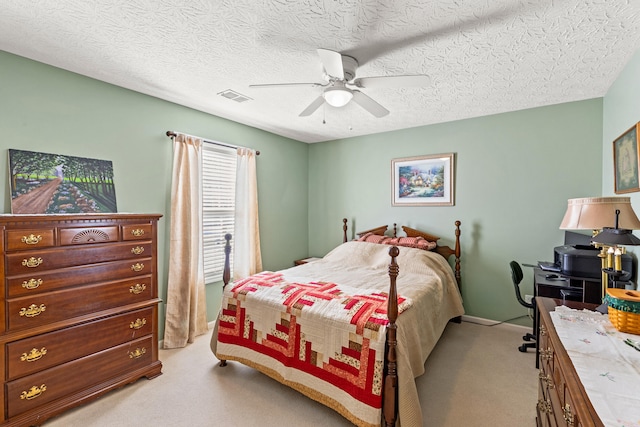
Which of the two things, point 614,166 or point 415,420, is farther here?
point 614,166

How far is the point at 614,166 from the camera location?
2502mm

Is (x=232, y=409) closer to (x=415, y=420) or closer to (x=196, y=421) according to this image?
(x=196, y=421)

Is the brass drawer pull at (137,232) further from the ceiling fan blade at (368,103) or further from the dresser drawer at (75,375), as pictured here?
the ceiling fan blade at (368,103)

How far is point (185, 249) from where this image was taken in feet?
10.4

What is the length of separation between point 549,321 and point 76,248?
3.07m

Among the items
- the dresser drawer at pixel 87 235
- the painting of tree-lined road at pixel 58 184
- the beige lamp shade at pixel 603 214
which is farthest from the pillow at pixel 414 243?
the painting of tree-lined road at pixel 58 184

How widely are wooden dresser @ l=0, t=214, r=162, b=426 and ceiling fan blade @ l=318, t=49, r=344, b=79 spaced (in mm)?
1932

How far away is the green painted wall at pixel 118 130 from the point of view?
7.21 feet

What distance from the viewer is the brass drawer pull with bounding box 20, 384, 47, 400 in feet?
6.15

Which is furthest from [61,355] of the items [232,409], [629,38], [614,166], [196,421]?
[614,166]

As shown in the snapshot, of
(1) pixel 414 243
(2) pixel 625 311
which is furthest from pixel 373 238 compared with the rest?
(2) pixel 625 311

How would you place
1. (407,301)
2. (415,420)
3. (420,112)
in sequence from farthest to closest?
1. (420,112)
2. (407,301)
3. (415,420)

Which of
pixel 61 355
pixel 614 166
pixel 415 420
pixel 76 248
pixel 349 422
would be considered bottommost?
pixel 349 422

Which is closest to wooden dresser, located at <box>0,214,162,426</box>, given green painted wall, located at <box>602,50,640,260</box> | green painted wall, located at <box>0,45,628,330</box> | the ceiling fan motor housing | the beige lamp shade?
green painted wall, located at <box>0,45,628,330</box>
